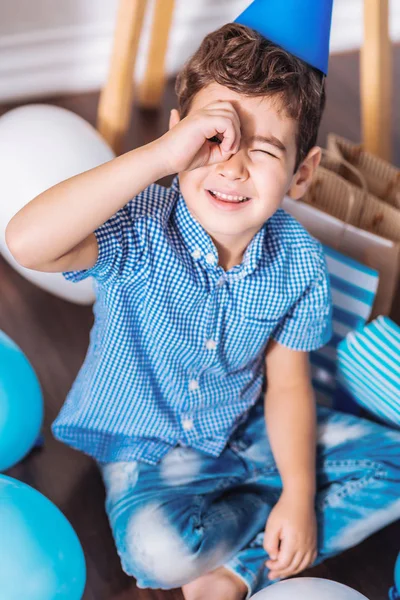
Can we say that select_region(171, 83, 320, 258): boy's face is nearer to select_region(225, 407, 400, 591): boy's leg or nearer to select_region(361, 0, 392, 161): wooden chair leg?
select_region(225, 407, 400, 591): boy's leg

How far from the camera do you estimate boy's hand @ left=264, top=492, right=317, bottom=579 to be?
1178 millimetres

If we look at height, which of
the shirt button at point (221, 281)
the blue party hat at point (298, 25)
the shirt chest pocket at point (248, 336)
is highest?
the blue party hat at point (298, 25)

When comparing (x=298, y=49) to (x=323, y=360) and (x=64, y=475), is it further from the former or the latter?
(x=64, y=475)

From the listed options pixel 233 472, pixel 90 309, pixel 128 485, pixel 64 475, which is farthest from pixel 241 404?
pixel 90 309

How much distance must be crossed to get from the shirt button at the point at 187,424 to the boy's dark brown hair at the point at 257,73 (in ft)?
1.39

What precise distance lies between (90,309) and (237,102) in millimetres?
734

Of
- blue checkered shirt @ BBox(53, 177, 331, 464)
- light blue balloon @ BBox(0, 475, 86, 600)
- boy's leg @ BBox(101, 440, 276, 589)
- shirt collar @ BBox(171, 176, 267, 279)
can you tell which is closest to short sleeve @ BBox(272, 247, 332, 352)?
blue checkered shirt @ BBox(53, 177, 331, 464)

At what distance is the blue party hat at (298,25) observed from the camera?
1.01 meters

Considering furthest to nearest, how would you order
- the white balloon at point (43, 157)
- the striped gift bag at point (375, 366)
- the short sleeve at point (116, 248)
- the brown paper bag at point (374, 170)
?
the brown paper bag at point (374, 170)
the white balloon at point (43, 157)
the striped gift bag at point (375, 366)
the short sleeve at point (116, 248)

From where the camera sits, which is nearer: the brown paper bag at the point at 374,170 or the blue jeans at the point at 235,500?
the blue jeans at the point at 235,500

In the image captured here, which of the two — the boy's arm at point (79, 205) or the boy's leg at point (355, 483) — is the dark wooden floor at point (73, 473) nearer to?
the boy's leg at point (355, 483)

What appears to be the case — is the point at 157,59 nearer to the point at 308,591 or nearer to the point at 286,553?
the point at 286,553

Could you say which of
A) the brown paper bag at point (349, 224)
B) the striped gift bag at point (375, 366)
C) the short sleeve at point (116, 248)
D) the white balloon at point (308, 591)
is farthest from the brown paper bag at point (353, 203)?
the white balloon at point (308, 591)

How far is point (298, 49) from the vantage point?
102 cm
